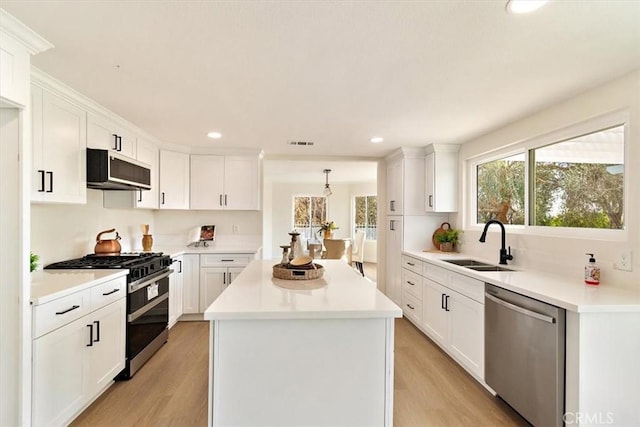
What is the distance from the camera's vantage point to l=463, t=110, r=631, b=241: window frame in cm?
204

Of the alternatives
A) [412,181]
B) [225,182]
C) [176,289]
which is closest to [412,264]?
[412,181]

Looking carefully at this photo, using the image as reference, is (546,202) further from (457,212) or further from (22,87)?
(22,87)

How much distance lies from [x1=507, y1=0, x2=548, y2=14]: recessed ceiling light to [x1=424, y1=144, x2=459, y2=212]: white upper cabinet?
2.60 m

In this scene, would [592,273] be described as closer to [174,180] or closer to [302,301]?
[302,301]

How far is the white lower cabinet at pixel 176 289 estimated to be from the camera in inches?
139

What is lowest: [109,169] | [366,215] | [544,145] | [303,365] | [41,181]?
[303,365]

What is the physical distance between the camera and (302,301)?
5.28ft

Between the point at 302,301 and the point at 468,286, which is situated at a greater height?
the point at 302,301

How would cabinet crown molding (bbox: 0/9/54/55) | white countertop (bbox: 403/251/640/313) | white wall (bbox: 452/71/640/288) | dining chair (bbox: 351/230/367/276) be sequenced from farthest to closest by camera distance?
dining chair (bbox: 351/230/367/276), white wall (bbox: 452/71/640/288), white countertop (bbox: 403/251/640/313), cabinet crown molding (bbox: 0/9/54/55)

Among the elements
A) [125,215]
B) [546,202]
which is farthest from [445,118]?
[125,215]

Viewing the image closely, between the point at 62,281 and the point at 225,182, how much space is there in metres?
2.39

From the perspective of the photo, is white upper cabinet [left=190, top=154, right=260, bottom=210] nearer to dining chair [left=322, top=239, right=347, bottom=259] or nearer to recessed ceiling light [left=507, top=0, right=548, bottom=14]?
dining chair [left=322, top=239, right=347, bottom=259]

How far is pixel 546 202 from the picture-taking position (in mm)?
2680

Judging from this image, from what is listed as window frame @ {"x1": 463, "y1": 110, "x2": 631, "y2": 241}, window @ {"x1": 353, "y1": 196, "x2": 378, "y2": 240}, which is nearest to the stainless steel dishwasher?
window frame @ {"x1": 463, "y1": 110, "x2": 631, "y2": 241}
